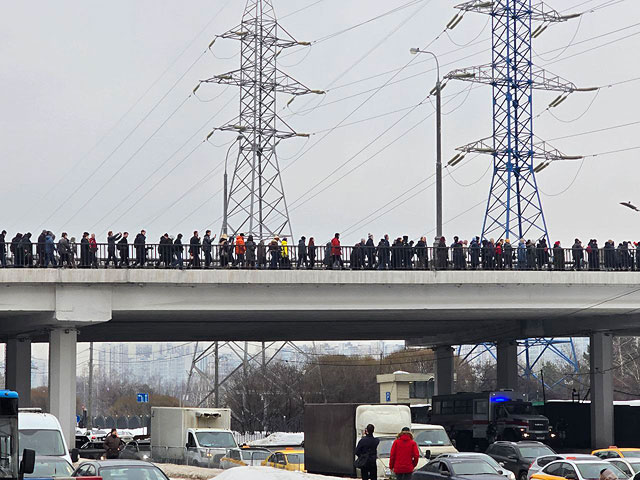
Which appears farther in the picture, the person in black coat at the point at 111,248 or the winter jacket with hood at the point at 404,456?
the person in black coat at the point at 111,248

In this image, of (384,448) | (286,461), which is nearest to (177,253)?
(286,461)

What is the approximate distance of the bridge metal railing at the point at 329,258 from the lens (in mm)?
40625

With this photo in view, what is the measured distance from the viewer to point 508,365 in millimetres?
60594

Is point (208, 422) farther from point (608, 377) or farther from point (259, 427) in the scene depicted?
point (259, 427)

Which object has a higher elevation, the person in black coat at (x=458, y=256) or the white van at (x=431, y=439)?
the person in black coat at (x=458, y=256)

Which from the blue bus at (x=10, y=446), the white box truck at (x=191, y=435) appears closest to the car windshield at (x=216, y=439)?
the white box truck at (x=191, y=435)

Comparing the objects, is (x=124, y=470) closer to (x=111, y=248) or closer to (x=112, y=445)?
(x=112, y=445)

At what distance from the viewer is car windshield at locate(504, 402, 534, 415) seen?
1932 inches

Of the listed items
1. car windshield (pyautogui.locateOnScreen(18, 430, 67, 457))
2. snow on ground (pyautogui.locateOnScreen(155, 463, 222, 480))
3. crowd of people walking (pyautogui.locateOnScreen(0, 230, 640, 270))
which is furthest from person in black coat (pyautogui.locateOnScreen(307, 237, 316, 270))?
car windshield (pyautogui.locateOnScreen(18, 430, 67, 457))

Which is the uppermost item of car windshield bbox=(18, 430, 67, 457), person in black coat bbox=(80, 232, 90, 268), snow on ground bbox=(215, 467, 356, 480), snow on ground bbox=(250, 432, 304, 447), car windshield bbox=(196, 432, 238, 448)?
person in black coat bbox=(80, 232, 90, 268)

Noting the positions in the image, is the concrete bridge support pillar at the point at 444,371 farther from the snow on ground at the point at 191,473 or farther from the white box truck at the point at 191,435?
the snow on ground at the point at 191,473

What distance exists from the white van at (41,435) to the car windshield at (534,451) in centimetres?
1450

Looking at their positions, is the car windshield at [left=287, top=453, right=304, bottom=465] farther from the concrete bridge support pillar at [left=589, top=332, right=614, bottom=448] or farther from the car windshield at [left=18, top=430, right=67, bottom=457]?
the concrete bridge support pillar at [left=589, top=332, right=614, bottom=448]

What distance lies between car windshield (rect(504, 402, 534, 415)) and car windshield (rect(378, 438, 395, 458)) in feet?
59.9
